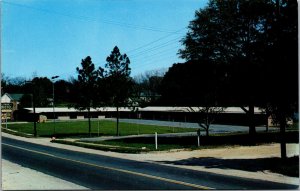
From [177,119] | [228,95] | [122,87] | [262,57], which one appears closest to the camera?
[262,57]

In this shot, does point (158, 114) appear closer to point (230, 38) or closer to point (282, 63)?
point (230, 38)

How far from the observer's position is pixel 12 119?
96500mm

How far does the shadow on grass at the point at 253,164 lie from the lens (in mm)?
18395

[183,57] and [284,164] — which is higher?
[183,57]

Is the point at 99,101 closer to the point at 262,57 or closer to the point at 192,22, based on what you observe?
the point at 192,22

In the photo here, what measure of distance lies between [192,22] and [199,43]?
8.05 feet

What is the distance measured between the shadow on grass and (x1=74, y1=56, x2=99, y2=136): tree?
83.3ft

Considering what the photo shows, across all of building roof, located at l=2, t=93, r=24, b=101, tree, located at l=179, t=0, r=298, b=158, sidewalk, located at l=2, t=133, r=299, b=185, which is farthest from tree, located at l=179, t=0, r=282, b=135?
building roof, located at l=2, t=93, r=24, b=101

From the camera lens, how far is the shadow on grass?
724 inches

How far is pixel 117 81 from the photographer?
44469 millimetres

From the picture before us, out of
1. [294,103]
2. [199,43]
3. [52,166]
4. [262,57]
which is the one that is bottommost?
[52,166]

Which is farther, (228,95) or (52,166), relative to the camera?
(228,95)

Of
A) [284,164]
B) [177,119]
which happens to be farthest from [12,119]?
[284,164]

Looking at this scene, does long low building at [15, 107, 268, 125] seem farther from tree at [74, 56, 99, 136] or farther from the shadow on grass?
the shadow on grass
